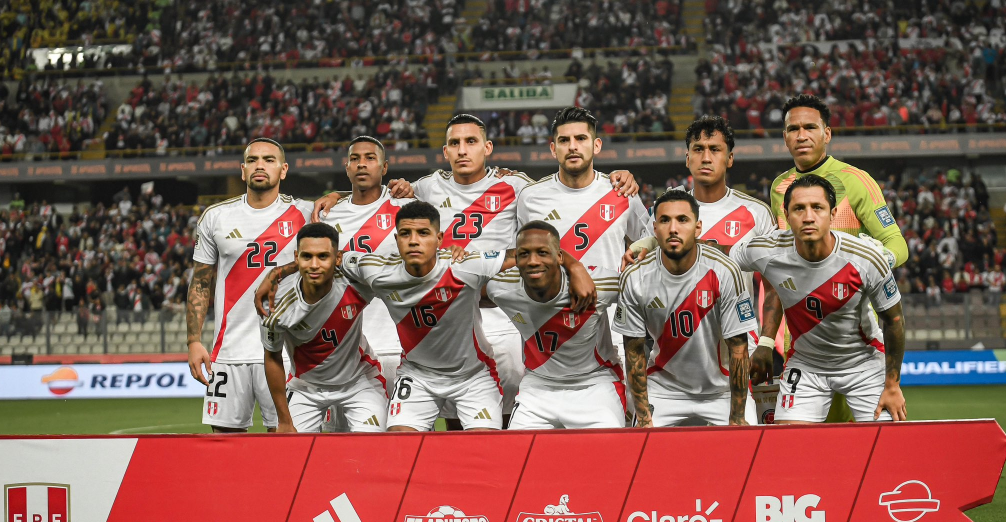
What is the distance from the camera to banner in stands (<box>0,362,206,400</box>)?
50.5 feet

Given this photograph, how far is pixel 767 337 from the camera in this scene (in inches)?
206

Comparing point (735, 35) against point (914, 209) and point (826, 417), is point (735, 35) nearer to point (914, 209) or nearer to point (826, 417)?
point (914, 209)

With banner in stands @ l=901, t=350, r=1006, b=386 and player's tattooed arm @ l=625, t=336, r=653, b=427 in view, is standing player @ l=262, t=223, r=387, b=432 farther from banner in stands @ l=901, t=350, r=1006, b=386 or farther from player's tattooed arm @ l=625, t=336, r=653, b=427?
banner in stands @ l=901, t=350, r=1006, b=386

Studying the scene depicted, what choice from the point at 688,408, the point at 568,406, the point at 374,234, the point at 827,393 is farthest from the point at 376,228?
the point at 827,393

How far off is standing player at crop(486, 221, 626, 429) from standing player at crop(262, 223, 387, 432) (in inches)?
35.8

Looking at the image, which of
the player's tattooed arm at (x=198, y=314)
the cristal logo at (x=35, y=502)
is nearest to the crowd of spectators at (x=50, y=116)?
the player's tattooed arm at (x=198, y=314)

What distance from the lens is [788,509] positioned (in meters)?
3.89

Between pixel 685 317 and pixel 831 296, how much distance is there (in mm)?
783

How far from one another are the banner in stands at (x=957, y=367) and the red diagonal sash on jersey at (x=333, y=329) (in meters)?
12.2

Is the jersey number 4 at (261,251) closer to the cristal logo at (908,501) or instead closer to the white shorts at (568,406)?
the white shorts at (568,406)

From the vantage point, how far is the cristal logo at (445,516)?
13.3 ft

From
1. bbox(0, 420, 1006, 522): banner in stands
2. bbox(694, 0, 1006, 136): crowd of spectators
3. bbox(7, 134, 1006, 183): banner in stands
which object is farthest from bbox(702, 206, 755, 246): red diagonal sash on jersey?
bbox(694, 0, 1006, 136): crowd of spectators

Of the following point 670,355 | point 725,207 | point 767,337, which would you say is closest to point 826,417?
point 767,337

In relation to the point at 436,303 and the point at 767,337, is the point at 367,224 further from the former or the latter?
the point at 767,337
